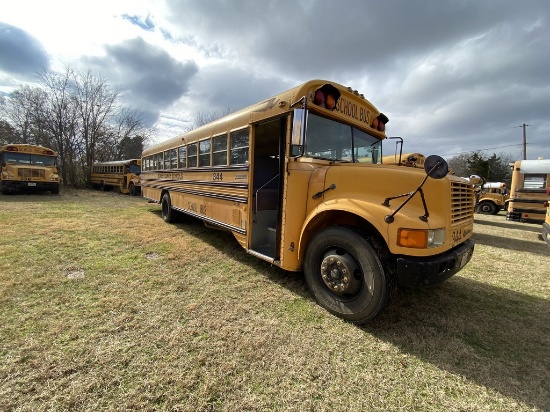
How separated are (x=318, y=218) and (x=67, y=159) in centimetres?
2755

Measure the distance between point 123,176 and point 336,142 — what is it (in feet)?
59.4

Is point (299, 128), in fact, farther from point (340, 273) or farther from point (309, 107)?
point (340, 273)

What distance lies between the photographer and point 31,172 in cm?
1325

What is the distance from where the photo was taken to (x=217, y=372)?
192cm

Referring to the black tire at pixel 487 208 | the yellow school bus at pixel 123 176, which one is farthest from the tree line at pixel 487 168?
the yellow school bus at pixel 123 176

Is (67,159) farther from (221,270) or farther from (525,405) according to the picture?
(525,405)

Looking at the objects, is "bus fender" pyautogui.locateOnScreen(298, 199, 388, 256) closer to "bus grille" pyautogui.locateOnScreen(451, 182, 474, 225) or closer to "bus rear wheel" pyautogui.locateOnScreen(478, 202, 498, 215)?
"bus grille" pyautogui.locateOnScreen(451, 182, 474, 225)

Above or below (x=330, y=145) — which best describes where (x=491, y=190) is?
below

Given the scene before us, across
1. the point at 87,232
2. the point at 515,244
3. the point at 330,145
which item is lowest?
the point at 515,244

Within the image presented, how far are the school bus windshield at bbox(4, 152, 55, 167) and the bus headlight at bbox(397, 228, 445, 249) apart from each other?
17.9 metres

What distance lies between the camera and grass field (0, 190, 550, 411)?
1728 mm

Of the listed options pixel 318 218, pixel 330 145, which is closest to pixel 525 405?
pixel 318 218

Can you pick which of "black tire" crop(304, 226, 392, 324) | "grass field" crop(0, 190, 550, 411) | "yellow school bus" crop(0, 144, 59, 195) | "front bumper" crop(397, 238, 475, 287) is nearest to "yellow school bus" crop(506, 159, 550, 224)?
"grass field" crop(0, 190, 550, 411)

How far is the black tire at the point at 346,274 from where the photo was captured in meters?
2.38
